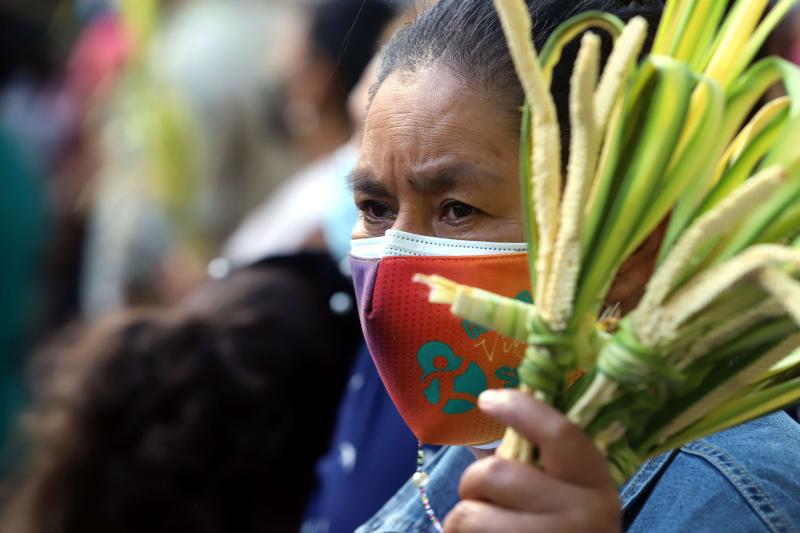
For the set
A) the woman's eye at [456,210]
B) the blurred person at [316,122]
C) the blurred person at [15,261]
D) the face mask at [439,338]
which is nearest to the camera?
the face mask at [439,338]

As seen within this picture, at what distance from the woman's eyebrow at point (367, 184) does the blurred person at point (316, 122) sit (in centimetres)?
202

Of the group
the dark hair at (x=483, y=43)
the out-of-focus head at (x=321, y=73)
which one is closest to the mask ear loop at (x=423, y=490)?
the dark hair at (x=483, y=43)

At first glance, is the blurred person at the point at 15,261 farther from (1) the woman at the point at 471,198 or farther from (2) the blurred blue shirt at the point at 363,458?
(1) the woman at the point at 471,198

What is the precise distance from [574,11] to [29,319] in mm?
2442

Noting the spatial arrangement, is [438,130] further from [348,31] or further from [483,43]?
[348,31]

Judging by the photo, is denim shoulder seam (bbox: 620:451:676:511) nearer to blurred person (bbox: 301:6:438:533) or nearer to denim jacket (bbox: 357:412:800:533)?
denim jacket (bbox: 357:412:800:533)

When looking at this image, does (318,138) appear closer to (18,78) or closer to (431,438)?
(18,78)

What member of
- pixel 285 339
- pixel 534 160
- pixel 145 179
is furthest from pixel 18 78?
pixel 534 160

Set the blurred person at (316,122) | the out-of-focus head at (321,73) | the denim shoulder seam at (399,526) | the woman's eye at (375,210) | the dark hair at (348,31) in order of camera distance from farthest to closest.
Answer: the out-of-focus head at (321,73)
the blurred person at (316,122)
the dark hair at (348,31)
the denim shoulder seam at (399,526)
the woman's eye at (375,210)

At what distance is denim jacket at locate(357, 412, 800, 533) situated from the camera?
1437 millimetres

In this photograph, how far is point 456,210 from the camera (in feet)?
5.56

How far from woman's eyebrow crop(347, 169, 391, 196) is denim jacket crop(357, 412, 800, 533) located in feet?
1.94

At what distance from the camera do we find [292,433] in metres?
2.92

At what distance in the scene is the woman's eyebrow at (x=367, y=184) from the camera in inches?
69.2
